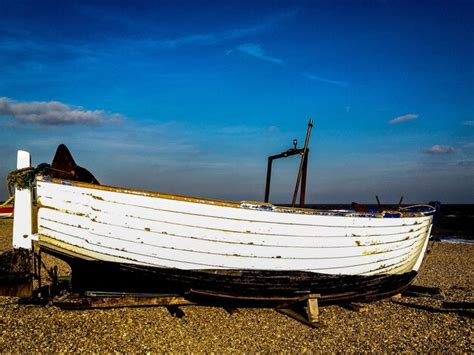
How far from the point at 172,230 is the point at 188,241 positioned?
0.31 metres

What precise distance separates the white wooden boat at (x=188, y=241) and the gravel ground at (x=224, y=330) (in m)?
0.61

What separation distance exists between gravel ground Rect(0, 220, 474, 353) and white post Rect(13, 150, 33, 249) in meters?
1.41

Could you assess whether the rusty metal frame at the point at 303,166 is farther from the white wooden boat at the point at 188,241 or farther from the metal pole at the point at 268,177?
the white wooden boat at the point at 188,241

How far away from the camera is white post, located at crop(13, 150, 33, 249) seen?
21.0 ft

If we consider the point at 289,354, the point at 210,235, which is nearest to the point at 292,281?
the point at 289,354

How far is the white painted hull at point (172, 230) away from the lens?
6141 millimetres

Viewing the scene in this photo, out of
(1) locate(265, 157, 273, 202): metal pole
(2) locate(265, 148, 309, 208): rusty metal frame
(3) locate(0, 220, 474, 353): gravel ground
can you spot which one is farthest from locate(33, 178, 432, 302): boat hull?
(1) locate(265, 157, 273, 202): metal pole

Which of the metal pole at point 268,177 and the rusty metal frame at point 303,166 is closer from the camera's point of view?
the rusty metal frame at point 303,166

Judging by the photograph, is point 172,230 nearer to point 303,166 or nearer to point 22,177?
point 22,177

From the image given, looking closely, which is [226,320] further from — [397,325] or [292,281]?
[397,325]

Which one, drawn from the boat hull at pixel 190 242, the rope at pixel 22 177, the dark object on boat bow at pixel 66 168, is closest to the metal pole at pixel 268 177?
the boat hull at pixel 190 242

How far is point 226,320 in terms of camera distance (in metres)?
7.27

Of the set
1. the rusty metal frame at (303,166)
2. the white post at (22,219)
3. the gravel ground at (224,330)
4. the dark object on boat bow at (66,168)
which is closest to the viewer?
the gravel ground at (224,330)

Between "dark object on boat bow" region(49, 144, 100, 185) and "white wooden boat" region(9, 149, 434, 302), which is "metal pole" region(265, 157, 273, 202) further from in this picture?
"dark object on boat bow" region(49, 144, 100, 185)
